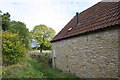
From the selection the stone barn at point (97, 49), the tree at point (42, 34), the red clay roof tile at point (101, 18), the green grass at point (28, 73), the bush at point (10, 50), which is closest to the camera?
the stone barn at point (97, 49)

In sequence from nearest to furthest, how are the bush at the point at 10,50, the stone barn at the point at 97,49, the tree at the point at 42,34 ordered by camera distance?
1. the stone barn at the point at 97,49
2. the bush at the point at 10,50
3. the tree at the point at 42,34

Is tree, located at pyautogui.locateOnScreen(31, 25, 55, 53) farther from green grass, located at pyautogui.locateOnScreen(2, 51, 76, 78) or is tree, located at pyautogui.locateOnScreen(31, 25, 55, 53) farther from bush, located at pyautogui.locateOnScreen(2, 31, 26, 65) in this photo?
green grass, located at pyautogui.locateOnScreen(2, 51, 76, 78)

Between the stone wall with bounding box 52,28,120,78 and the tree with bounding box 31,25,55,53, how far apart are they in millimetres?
25116

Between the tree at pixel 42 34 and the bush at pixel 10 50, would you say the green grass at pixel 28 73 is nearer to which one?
the bush at pixel 10 50

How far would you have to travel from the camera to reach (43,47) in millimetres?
35875

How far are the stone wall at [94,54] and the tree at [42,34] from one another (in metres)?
25.1

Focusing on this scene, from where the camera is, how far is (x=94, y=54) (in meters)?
6.25

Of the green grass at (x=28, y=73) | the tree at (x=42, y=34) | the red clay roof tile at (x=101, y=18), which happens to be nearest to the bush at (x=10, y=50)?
the green grass at (x=28, y=73)

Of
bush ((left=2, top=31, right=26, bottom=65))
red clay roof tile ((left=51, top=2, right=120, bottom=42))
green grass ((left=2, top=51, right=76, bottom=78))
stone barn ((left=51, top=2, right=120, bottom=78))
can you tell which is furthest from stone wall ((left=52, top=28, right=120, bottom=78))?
bush ((left=2, top=31, right=26, bottom=65))

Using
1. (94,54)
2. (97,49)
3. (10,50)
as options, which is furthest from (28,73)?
(97,49)

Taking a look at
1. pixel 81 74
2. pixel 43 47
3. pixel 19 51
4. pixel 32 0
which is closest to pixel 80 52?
pixel 81 74

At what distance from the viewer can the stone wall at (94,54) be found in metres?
5.14

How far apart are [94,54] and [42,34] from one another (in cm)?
2904

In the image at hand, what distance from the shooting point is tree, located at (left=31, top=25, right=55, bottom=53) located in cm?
3382
